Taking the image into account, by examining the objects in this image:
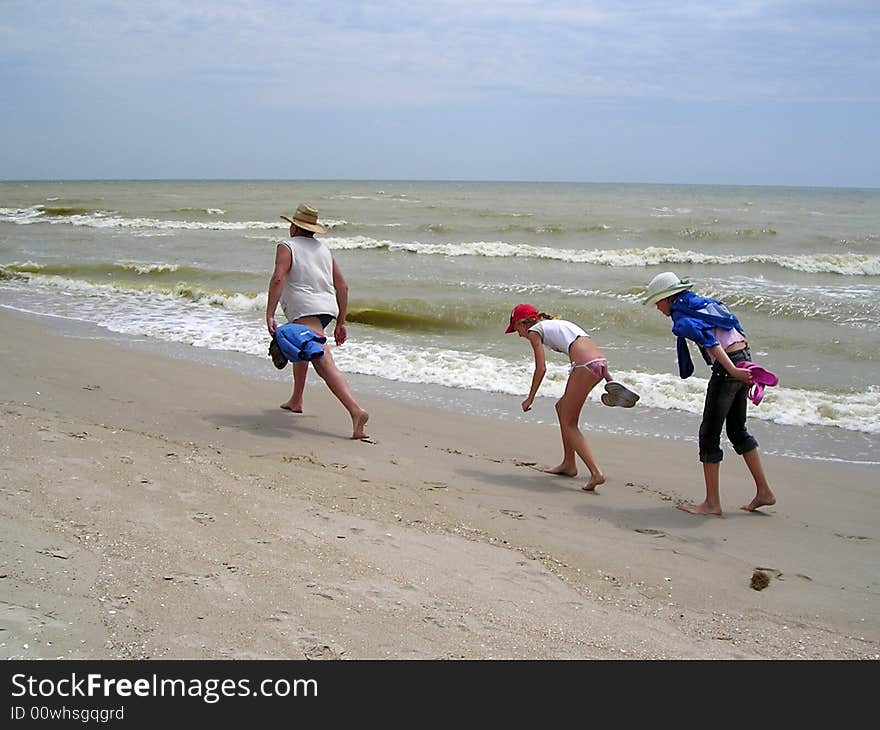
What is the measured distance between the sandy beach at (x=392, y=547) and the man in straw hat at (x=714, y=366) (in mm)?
223

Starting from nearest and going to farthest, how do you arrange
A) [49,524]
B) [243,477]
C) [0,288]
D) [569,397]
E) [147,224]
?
[49,524]
[243,477]
[569,397]
[0,288]
[147,224]

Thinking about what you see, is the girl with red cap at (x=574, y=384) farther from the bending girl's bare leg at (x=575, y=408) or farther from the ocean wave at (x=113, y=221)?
the ocean wave at (x=113, y=221)

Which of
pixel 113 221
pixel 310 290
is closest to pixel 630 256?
pixel 310 290

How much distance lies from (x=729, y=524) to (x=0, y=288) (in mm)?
13615

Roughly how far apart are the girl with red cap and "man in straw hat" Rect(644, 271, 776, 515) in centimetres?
59

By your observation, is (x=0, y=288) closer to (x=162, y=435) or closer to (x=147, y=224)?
(x=162, y=435)

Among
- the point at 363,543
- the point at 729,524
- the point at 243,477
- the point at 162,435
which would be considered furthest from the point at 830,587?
the point at 162,435

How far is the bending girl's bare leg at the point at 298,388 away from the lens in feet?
23.0

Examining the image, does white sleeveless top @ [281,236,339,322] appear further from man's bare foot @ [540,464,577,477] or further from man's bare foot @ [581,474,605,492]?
man's bare foot @ [581,474,605,492]

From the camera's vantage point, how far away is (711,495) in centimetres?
532

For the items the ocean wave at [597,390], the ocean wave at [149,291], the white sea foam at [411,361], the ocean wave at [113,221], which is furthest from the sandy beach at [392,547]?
the ocean wave at [113,221]

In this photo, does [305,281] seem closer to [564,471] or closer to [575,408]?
[575,408]

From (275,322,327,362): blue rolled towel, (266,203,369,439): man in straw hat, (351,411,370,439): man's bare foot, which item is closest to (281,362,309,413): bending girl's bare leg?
(266,203,369,439): man in straw hat
